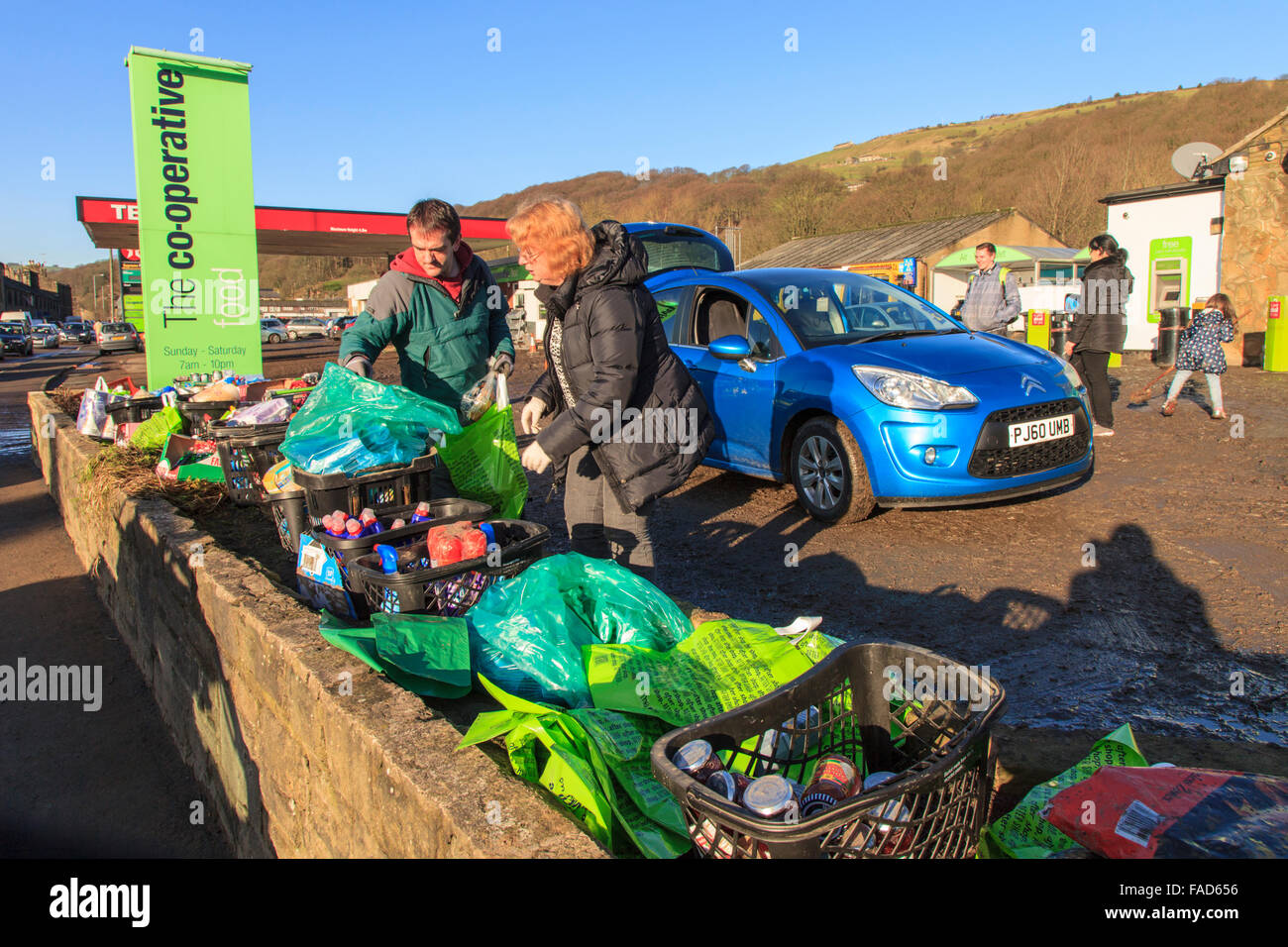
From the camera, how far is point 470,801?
6.14ft

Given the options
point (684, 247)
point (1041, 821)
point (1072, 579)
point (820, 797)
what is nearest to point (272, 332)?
point (684, 247)

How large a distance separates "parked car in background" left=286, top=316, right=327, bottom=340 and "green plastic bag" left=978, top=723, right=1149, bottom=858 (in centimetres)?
5542

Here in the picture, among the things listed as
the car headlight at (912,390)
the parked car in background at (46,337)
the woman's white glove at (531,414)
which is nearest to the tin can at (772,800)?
the woman's white glove at (531,414)

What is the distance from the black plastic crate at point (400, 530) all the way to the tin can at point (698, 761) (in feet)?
5.76

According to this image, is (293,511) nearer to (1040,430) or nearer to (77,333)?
(1040,430)

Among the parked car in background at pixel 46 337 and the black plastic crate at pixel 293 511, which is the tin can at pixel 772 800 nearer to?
the black plastic crate at pixel 293 511

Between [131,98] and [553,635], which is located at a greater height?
[131,98]

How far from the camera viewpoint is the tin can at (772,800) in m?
1.56

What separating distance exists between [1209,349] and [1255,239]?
895 cm

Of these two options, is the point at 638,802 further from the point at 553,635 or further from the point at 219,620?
the point at 219,620

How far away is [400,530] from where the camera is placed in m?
3.32

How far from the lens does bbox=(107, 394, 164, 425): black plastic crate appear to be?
7.61 m
